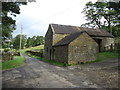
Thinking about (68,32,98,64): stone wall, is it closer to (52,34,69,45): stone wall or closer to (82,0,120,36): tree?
(52,34,69,45): stone wall

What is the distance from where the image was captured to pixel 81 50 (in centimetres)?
1738

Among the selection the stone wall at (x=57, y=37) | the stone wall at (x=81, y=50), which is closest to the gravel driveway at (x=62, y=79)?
the stone wall at (x=81, y=50)

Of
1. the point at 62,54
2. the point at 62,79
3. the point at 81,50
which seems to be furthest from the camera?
the point at 62,54

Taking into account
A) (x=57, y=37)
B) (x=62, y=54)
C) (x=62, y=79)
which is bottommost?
(x=62, y=79)

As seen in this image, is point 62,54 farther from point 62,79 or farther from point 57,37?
point 62,79

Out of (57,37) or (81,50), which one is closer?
(81,50)

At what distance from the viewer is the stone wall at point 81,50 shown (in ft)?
54.9

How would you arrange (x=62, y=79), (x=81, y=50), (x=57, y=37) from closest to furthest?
1. (x=62, y=79)
2. (x=81, y=50)
3. (x=57, y=37)

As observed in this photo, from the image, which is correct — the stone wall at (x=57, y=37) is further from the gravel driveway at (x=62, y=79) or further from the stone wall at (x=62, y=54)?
the gravel driveway at (x=62, y=79)

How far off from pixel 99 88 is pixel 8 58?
19.4m

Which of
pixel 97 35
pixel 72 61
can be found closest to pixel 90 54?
pixel 72 61

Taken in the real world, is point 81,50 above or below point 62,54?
above

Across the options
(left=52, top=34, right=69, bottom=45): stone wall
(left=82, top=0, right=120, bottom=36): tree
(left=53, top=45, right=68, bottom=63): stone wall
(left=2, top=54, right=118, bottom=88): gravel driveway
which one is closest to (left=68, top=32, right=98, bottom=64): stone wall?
(left=53, top=45, right=68, bottom=63): stone wall

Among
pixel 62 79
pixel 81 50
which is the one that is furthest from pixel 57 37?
pixel 62 79
